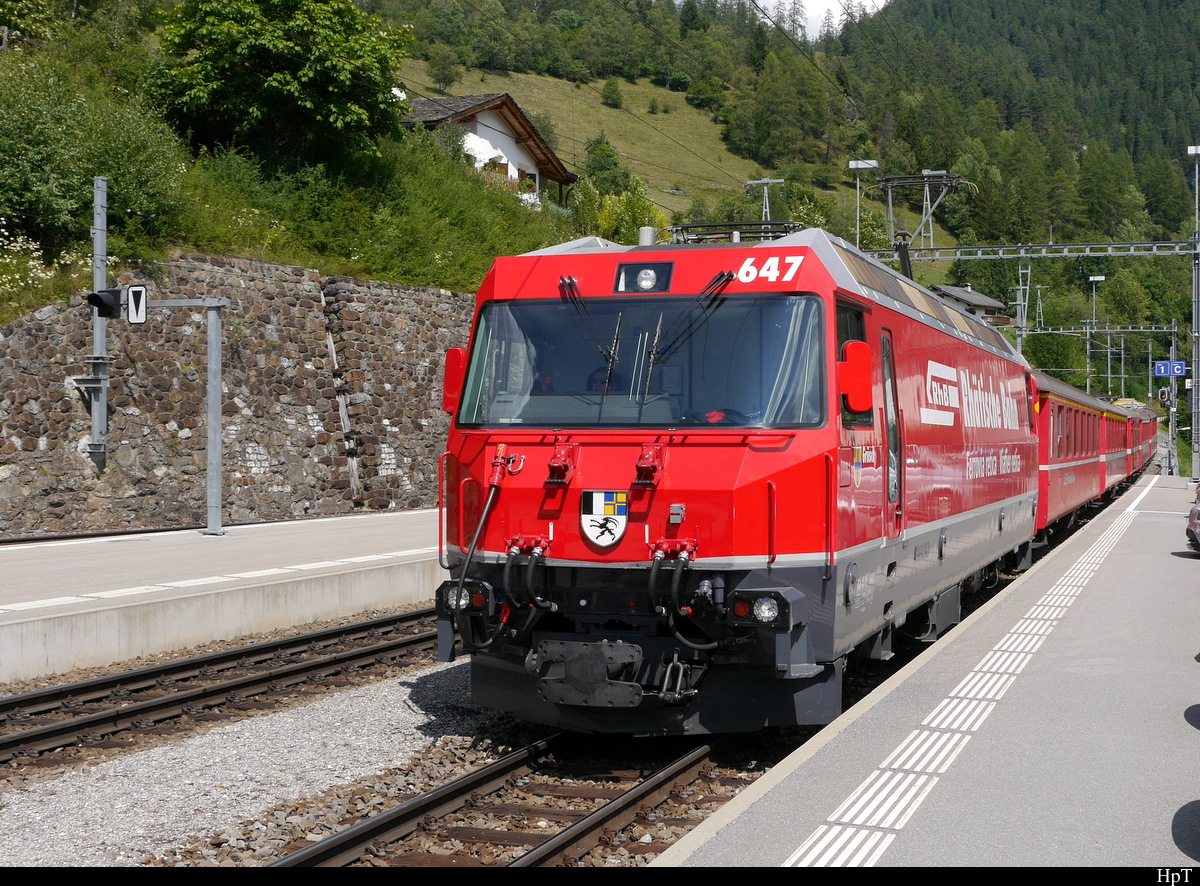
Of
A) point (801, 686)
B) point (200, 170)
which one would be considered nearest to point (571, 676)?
point (801, 686)

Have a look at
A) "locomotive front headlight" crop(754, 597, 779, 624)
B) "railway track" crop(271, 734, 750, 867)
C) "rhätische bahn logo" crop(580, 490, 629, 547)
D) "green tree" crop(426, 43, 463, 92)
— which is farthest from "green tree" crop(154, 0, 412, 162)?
"green tree" crop(426, 43, 463, 92)

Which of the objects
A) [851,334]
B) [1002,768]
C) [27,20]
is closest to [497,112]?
[27,20]

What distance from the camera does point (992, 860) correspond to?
16.1 feet

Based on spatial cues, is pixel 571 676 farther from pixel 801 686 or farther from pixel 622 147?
pixel 622 147

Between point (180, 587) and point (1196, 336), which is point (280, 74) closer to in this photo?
point (180, 587)

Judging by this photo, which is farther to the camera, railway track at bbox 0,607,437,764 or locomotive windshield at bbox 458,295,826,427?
railway track at bbox 0,607,437,764

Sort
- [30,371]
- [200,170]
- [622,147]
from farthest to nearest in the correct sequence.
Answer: [622,147], [200,170], [30,371]

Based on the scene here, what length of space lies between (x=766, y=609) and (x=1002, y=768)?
1.52 metres

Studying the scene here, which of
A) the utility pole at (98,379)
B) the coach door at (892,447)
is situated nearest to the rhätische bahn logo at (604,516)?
the coach door at (892,447)

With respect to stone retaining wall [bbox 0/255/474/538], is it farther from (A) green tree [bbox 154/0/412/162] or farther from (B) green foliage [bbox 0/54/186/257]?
(A) green tree [bbox 154/0/412/162]

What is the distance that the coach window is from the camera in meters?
7.30

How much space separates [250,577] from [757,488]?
8.54 meters

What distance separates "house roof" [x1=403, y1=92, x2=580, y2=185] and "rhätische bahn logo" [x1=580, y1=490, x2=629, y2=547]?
33.7 meters

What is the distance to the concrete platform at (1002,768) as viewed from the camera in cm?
506
